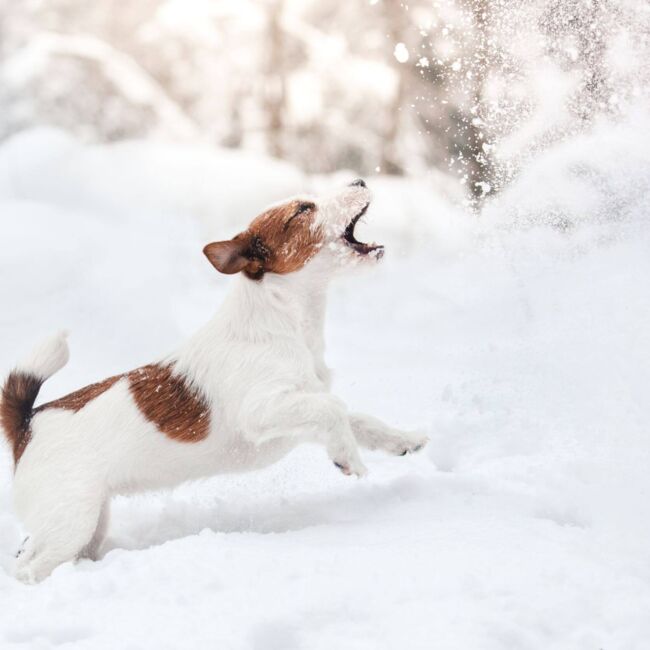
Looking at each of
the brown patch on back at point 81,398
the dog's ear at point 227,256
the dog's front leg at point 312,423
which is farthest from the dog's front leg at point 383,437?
the brown patch on back at point 81,398

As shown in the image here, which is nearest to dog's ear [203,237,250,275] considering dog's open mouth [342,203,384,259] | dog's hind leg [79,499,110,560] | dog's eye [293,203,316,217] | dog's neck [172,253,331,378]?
dog's neck [172,253,331,378]

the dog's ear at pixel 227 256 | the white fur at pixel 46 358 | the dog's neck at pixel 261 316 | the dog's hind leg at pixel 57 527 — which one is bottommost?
the dog's hind leg at pixel 57 527

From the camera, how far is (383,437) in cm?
367

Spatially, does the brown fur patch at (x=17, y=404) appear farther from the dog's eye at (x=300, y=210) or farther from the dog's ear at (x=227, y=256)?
the dog's eye at (x=300, y=210)

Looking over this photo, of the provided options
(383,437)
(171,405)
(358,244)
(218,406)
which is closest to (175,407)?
(171,405)

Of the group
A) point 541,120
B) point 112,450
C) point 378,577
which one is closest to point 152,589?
point 378,577

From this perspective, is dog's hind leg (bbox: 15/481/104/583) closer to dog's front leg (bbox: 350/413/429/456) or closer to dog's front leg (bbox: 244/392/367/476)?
dog's front leg (bbox: 244/392/367/476)

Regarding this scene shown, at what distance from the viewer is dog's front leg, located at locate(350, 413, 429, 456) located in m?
3.64

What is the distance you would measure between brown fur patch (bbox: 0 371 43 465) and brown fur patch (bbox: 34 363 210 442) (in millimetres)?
193

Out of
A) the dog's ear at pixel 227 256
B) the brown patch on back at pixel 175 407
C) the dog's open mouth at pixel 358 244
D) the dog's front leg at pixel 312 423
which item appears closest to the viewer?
the dog's front leg at pixel 312 423

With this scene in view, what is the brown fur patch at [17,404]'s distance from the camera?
11.9 ft

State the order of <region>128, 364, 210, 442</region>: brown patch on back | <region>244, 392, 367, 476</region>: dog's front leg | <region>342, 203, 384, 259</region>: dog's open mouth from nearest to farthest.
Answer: <region>244, 392, 367, 476</region>: dog's front leg
<region>128, 364, 210, 442</region>: brown patch on back
<region>342, 203, 384, 259</region>: dog's open mouth

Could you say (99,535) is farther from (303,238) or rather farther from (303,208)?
(303,208)

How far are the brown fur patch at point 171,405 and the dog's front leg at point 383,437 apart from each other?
63 cm
